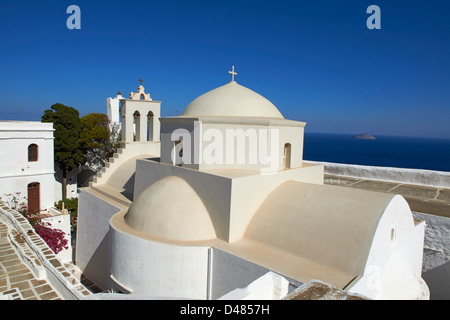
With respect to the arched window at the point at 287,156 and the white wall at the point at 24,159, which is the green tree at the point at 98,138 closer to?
the white wall at the point at 24,159

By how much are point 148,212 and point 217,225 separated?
164 cm

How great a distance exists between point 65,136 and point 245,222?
17.1m

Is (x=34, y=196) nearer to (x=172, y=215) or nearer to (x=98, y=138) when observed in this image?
(x=98, y=138)

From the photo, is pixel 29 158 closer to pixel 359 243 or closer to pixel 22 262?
pixel 22 262

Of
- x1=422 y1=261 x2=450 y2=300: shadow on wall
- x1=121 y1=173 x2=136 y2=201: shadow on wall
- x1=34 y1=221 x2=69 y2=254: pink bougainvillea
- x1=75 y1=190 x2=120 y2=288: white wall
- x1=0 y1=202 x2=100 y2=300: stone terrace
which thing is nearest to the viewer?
x1=0 y1=202 x2=100 y2=300: stone terrace

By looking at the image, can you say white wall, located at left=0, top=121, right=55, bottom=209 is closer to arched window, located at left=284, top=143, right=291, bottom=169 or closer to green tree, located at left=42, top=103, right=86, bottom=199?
green tree, located at left=42, top=103, right=86, bottom=199

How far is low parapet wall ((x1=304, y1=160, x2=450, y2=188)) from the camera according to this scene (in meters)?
12.8

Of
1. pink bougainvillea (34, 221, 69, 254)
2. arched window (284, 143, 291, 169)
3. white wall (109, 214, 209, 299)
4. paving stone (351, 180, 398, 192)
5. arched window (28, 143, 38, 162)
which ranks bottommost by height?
pink bougainvillea (34, 221, 69, 254)

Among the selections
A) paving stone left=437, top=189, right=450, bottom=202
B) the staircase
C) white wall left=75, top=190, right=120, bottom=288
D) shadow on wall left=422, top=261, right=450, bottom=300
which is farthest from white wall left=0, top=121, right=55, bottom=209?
paving stone left=437, top=189, right=450, bottom=202

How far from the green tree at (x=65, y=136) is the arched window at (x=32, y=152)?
202 centimetres

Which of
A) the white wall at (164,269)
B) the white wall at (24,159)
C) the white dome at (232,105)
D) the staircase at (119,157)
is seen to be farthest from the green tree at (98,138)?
the white wall at (164,269)

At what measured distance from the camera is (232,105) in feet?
27.3

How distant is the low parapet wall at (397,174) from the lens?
12.8m

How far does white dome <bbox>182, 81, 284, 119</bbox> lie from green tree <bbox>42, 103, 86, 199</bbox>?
14.2 meters
